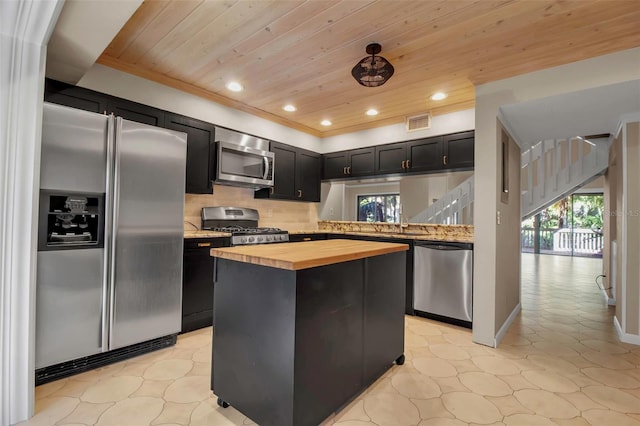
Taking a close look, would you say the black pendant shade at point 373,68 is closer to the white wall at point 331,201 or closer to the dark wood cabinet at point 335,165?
the dark wood cabinet at point 335,165

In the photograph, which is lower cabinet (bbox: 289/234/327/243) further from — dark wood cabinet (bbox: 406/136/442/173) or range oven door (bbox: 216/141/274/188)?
dark wood cabinet (bbox: 406/136/442/173)

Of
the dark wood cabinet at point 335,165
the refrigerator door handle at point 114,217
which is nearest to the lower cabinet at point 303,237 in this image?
the dark wood cabinet at point 335,165

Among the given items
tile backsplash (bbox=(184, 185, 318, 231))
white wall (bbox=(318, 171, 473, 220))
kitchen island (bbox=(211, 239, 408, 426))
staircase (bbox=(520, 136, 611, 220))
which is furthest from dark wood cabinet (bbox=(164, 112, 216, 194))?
staircase (bbox=(520, 136, 611, 220))

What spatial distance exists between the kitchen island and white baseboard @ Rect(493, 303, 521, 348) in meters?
1.44

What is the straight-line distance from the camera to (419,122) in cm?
393

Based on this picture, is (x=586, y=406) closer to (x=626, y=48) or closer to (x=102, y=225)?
(x=626, y=48)

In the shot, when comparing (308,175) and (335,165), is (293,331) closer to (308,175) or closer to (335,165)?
(308,175)

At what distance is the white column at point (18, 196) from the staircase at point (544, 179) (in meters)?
3.87

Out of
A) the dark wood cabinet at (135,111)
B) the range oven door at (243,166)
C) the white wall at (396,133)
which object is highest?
the white wall at (396,133)

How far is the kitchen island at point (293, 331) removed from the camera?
144cm

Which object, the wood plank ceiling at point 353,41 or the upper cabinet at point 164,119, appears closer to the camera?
the wood plank ceiling at point 353,41

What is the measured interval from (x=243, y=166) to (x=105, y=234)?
68.9 inches

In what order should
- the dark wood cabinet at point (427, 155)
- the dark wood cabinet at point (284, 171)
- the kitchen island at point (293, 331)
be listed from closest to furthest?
the kitchen island at point (293, 331), the dark wood cabinet at point (427, 155), the dark wood cabinet at point (284, 171)

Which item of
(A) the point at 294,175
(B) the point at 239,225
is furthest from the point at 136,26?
(A) the point at 294,175
